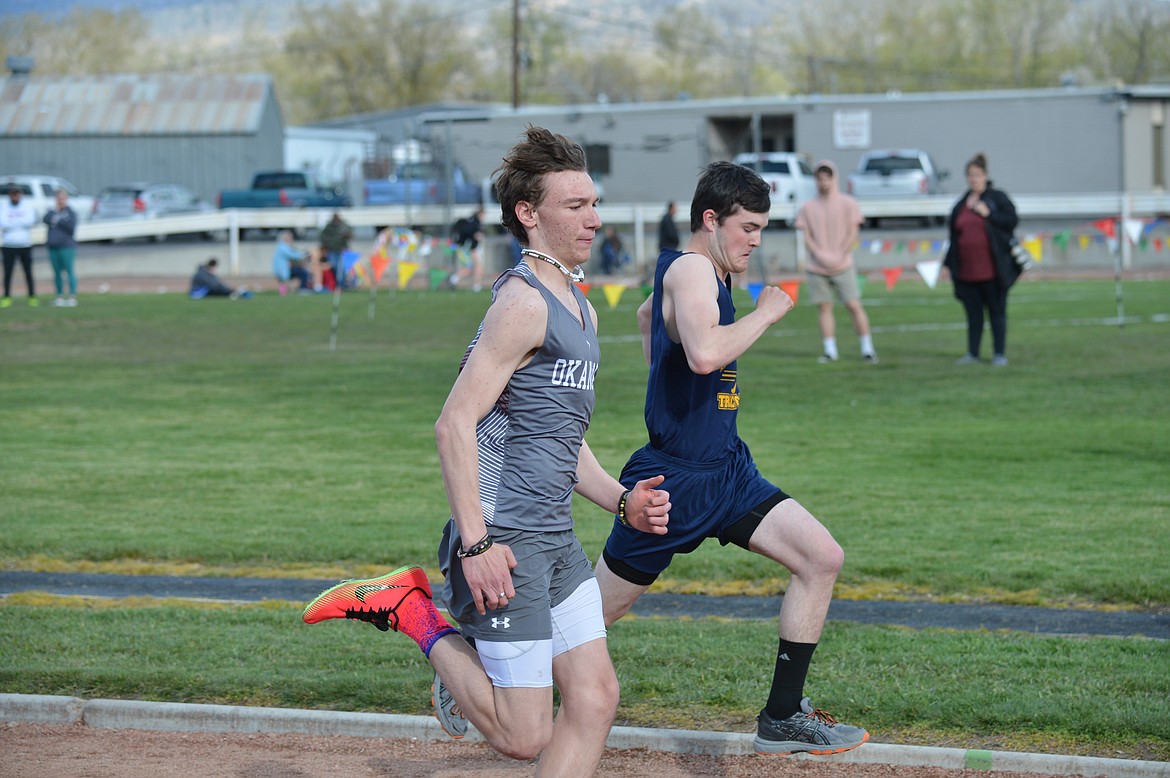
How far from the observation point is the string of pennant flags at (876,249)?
64.8 feet

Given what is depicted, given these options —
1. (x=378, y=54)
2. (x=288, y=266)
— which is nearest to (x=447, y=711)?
(x=288, y=266)

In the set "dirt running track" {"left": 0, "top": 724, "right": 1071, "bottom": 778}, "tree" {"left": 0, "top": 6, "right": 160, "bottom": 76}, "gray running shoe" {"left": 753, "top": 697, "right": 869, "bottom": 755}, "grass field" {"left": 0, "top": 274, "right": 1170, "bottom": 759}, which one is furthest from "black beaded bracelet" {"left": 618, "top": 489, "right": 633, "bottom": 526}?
"tree" {"left": 0, "top": 6, "right": 160, "bottom": 76}

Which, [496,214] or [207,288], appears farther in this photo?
[496,214]

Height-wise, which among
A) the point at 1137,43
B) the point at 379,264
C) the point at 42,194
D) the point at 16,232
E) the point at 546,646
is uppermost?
the point at 1137,43

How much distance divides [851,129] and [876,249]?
13391mm

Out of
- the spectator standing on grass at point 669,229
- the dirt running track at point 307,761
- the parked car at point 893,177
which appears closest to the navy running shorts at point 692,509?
the dirt running track at point 307,761

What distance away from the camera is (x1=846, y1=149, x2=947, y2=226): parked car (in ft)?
133

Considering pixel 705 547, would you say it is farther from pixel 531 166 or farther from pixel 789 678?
pixel 531 166

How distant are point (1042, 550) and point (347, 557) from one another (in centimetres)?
397

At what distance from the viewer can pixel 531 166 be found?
395 cm

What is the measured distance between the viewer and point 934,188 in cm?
4234

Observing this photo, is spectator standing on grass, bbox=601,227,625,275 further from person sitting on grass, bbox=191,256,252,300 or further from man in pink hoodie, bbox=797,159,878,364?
man in pink hoodie, bbox=797,159,878,364

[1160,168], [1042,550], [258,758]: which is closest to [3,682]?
[258,758]

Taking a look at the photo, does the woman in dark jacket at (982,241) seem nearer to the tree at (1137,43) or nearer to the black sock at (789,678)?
the black sock at (789,678)
